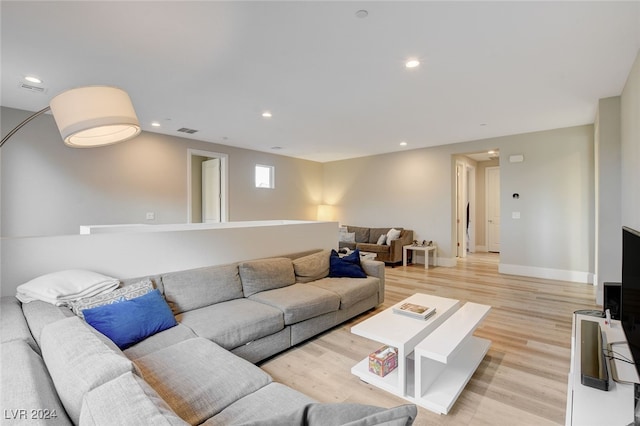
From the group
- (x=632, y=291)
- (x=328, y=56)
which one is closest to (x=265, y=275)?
(x=328, y=56)

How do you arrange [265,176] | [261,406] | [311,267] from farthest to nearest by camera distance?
[265,176], [311,267], [261,406]

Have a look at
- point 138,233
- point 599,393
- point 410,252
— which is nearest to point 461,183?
point 410,252

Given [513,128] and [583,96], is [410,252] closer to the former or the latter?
[513,128]

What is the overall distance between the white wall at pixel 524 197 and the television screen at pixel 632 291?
4144mm

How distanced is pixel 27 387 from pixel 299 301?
194 centimetres

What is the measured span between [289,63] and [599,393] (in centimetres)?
302

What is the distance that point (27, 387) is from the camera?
90cm

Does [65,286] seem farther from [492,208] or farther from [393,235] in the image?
[492,208]

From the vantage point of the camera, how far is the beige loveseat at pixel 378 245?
20.5 ft

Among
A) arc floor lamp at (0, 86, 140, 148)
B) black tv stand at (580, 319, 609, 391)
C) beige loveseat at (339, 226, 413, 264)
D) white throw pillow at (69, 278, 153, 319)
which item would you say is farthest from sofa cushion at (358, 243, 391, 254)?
arc floor lamp at (0, 86, 140, 148)

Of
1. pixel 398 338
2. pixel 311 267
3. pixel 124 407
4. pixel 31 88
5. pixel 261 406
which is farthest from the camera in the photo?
pixel 311 267

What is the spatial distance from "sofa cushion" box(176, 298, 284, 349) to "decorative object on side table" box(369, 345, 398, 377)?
80 cm

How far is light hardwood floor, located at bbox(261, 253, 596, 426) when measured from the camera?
1872mm

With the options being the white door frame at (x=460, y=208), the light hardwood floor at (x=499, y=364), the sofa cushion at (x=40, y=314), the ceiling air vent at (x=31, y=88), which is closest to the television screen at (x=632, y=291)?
the light hardwood floor at (x=499, y=364)
